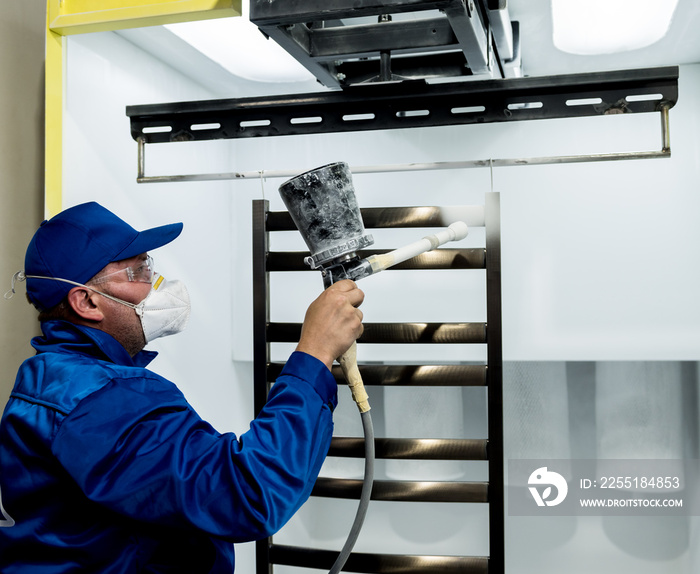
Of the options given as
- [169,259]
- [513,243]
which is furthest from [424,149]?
[169,259]

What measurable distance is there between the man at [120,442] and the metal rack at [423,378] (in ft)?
2.48

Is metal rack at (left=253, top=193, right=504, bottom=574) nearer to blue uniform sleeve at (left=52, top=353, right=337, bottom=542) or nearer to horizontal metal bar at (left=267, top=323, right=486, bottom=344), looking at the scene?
horizontal metal bar at (left=267, top=323, right=486, bottom=344)

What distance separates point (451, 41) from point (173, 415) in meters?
0.87

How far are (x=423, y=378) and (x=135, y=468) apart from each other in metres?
1.10

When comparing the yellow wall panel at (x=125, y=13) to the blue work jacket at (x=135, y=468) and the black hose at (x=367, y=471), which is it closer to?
the blue work jacket at (x=135, y=468)

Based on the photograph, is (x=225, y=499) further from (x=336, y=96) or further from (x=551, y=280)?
(x=551, y=280)

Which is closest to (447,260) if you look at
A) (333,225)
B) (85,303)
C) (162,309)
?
(333,225)

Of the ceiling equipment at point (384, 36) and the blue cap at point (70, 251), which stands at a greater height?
the ceiling equipment at point (384, 36)

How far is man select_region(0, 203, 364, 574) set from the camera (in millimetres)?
971

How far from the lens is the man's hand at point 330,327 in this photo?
1115mm

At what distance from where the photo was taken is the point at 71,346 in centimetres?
114

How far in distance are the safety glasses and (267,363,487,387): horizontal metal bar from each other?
728mm

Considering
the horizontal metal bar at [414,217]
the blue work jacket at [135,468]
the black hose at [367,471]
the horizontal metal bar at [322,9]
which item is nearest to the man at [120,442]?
the blue work jacket at [135,468]

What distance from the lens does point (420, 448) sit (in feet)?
6.27
